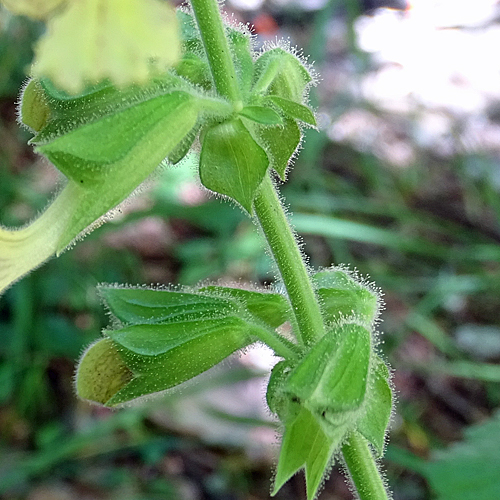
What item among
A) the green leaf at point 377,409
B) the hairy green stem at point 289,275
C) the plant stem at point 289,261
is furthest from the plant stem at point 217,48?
the green leaf at point 377,409

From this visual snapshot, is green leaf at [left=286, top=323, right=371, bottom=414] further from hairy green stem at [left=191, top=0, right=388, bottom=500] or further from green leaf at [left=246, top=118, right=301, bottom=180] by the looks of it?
green leaf at [left=246, top=118, right=301, bottom=180]

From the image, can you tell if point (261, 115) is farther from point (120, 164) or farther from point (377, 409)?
point (377, 409)

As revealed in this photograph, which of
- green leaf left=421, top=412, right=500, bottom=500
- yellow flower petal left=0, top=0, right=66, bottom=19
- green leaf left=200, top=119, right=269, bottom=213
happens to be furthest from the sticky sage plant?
green leaf left=421, top=412, right=500, bottom=500

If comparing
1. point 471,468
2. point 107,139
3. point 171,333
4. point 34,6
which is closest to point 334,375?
point 171,333

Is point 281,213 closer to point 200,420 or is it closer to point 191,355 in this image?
point 191,355

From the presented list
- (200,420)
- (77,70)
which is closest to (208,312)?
(77,70)

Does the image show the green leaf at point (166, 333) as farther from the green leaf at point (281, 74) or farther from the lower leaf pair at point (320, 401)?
the green leaf at point (281, 74)
